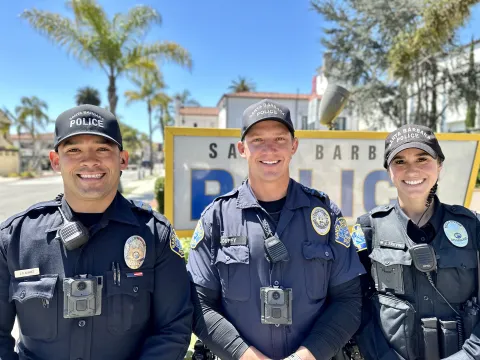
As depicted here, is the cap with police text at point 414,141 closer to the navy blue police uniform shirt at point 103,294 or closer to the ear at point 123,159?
the navy blue police uniform shirt at point 103,294

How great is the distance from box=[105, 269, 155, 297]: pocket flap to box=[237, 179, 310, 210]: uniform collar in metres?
0.56

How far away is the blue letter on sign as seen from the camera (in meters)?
3.29

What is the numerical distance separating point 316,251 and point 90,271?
1.04m

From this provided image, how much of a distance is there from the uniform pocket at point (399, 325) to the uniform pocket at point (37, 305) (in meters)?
1.51

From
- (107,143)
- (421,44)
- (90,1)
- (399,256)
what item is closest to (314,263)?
(399,256)

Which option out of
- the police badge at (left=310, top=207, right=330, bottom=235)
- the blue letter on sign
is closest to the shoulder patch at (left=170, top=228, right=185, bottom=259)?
the police badge at (left=310, top=207, right=330, bottom=235)

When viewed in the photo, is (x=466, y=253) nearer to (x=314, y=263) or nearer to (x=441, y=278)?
(x=441, y=278)

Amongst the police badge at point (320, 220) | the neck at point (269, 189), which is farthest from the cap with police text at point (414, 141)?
the neck at point (269, 189)

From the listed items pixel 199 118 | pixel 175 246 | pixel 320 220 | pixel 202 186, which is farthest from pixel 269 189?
pixel 199 118

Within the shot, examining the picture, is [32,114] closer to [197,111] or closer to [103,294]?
[197,111]

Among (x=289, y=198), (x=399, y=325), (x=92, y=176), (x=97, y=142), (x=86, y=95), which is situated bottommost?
(x=399, y=325)

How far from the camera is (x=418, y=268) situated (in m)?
1.60

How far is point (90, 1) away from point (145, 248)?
1298cm

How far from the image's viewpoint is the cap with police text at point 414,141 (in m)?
1.73
